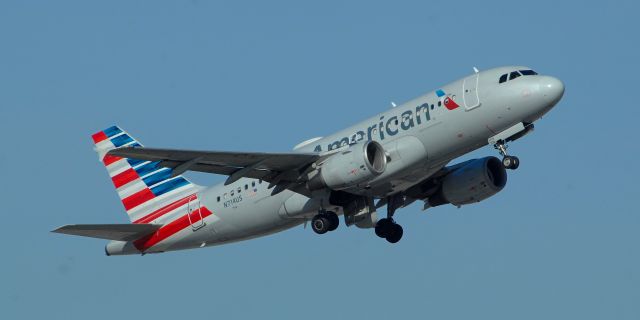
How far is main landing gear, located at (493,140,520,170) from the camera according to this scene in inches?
1674

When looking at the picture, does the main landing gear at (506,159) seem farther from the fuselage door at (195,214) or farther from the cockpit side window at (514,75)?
the fuselage door at (195,214)

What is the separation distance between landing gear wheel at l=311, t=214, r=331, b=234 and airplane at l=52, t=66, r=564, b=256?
4 centimetres

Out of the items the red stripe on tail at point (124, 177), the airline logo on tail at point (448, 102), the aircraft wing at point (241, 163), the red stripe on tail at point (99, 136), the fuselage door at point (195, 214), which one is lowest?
the fuselage door at point (195, 214)

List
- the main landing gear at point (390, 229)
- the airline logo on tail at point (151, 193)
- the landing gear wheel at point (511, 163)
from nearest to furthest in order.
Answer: the landing gear wheel at point (511, 163) < the airline logo on tail at point (151, 193) < the main landing gear at point (390, 229)

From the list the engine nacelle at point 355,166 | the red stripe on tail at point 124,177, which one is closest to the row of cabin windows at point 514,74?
the engine nacelle at point 355,166

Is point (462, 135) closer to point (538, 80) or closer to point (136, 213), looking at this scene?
point (538, 80)

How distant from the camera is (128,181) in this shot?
53.3m

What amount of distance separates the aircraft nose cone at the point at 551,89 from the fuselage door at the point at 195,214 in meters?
14.6

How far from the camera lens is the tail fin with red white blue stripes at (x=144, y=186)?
5068 cm

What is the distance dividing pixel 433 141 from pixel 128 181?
639 inches

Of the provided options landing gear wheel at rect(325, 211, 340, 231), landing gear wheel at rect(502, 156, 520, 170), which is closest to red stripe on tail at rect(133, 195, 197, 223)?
landing gear wheel at rect(325, 211, 340, 231)

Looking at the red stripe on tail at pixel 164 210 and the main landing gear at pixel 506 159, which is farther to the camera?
the red stripe on tail at pixel 164 210

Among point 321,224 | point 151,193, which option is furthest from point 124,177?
point 321,224

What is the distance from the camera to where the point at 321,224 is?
45.5 meters
